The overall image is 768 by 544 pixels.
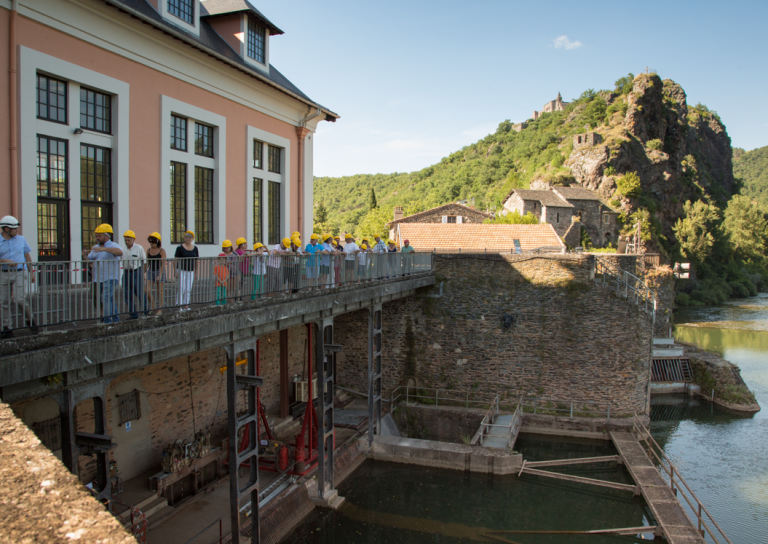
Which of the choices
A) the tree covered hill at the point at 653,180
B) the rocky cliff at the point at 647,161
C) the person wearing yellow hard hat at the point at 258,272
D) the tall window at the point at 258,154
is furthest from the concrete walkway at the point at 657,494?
the rocky cliff at the point at 647,161

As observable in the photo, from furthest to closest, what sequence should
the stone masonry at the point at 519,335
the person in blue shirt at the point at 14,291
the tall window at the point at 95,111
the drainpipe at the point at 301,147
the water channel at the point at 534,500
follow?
1. the stone masonry at the point at 519,335
2. the drainpipe at the point at 301,147
3. the water channel at the point at 534,500
4. the tall window at the point at 95,111
5. the person in blue shirt at the point at 14,291

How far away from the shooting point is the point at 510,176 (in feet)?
242

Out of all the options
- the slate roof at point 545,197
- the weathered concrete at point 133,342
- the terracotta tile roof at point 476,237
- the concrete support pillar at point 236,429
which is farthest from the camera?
the slate roof at point 545,197

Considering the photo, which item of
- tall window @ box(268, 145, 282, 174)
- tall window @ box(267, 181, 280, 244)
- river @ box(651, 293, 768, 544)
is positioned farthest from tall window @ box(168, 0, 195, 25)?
river @ box(651, 293, 768, 544)

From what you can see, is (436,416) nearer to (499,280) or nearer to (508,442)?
(508,442)

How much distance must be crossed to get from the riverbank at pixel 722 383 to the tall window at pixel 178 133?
78.9 feet

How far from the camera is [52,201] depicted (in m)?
9.94

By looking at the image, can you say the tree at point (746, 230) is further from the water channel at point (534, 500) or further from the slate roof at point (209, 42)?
the slate roof at point (209, 42)

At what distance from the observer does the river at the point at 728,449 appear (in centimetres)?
1420

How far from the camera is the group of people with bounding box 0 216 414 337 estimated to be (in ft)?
18.2

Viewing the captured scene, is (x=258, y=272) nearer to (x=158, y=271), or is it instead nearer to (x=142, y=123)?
(x=158, y=271)

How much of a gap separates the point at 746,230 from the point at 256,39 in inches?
2959

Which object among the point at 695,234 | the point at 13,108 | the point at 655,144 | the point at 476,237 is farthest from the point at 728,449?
the point at 655,144

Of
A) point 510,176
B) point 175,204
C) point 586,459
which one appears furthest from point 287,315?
point 510,176
